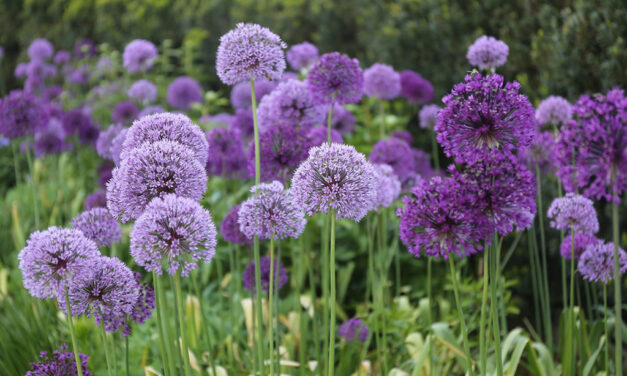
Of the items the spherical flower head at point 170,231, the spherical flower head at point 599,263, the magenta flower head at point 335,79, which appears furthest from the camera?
the magenta flower head at point 335,79

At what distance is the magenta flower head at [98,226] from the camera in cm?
242

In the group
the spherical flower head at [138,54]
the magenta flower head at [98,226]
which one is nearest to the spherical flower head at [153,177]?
the magenta flower head at [98,226]

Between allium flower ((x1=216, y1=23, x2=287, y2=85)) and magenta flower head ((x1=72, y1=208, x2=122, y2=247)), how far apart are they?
76 centimetres

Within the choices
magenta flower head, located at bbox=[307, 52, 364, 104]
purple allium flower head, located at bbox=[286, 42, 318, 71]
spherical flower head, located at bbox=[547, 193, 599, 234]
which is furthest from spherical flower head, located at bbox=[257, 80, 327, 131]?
spherical flower head, located at bbox=[547, 193, 599, 234]

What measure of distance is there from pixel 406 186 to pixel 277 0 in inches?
220

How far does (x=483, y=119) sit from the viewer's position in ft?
6.18

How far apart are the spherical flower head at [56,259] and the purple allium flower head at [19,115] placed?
92.0 inches

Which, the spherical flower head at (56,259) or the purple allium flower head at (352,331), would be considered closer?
the spherical flower head at (56,259)

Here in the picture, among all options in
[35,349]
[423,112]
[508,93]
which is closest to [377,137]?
[423,112]

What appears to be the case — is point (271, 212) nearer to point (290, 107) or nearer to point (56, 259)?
point (56, 259)

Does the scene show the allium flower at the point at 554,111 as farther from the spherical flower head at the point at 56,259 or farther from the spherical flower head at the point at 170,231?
the spherical flower head at the point at 56,259

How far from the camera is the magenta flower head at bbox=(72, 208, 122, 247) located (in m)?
2.42

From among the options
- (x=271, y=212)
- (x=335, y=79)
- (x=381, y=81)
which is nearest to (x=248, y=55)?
(x=271, y=212)

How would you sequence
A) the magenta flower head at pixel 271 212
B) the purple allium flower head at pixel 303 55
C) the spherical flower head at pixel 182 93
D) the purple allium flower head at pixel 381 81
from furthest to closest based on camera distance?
1. the spherical flower head at pixel 182 93
2. the purple allium flower head at pixel 303 55
3. the purple allium flower head at pixel 381 81
4. the magenta flower head at pixel 271 212
